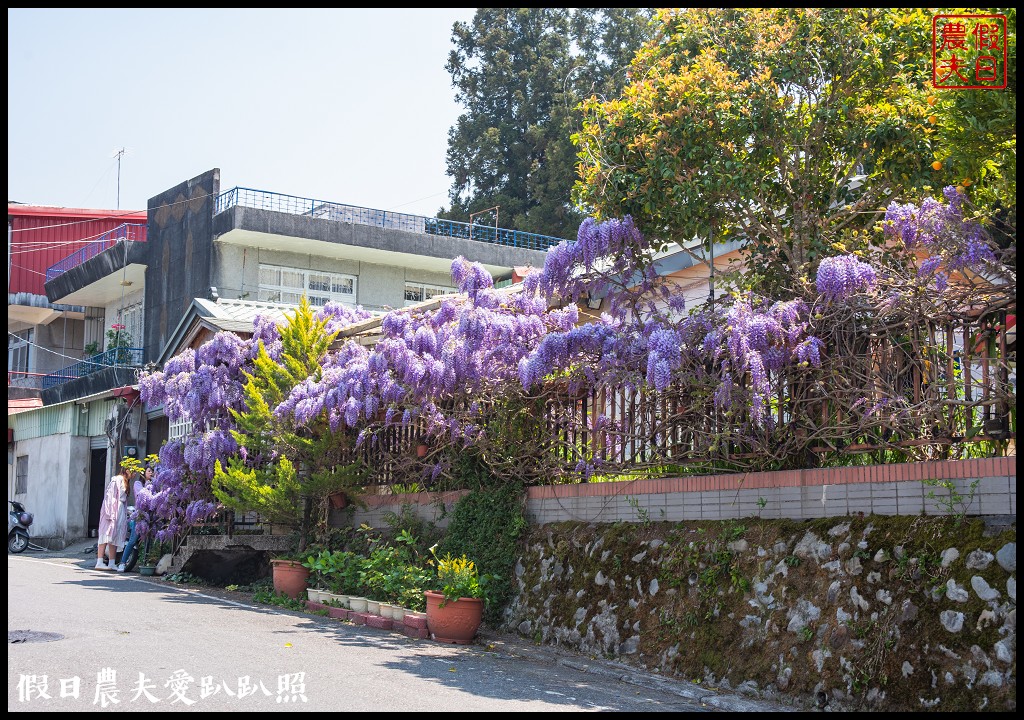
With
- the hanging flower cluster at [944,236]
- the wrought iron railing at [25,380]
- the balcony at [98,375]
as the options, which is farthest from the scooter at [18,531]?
the hanging flower cluster at [944,236]

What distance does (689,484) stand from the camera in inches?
399

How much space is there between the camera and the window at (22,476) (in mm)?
29688

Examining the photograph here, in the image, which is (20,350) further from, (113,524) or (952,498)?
(952,498)

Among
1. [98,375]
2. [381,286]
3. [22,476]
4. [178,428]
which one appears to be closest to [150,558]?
[178,428]

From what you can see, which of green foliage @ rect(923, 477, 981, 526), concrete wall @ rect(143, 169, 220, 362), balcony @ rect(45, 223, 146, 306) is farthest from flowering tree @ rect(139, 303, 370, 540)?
balcony @ rect(45, 223, 146, 306)

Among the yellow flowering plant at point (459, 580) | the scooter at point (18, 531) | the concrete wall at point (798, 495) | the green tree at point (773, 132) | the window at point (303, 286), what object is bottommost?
the scooter at point (18, 531)

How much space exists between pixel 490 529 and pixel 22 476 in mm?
22470

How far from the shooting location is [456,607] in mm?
10695

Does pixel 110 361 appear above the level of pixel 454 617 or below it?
above

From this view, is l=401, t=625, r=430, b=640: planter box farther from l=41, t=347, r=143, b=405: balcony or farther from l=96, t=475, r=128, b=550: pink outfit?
l=41, t=347, r=143, b=405: balcony

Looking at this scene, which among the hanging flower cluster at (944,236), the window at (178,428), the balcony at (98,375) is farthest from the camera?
the balcony at (98,375)

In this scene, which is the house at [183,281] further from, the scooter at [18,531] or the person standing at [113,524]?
the person standing at [113,524]

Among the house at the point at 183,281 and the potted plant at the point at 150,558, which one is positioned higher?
the house at the point at 183,281

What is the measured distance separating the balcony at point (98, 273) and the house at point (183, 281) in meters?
0.06
